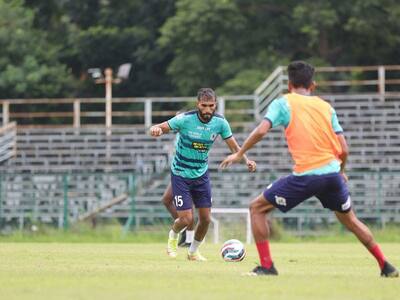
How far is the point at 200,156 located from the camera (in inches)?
701

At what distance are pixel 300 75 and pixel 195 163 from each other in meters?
4.89

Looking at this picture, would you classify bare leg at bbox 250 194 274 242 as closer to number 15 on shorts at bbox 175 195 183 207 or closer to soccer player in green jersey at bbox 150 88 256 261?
soccer player in green jersey at bbox 150 88 256 261

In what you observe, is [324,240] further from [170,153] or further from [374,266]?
[374,266]

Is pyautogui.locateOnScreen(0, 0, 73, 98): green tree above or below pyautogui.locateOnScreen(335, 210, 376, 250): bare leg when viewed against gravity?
below

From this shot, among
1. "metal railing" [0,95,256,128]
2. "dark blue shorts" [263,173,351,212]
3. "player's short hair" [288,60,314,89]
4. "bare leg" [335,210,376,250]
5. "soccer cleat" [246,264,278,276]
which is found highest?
"player's short hair" [288,60,314,89]

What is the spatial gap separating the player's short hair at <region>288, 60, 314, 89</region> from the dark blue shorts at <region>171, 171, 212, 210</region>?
4871 mm

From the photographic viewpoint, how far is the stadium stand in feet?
109

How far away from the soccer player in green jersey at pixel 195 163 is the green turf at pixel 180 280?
1.72ft

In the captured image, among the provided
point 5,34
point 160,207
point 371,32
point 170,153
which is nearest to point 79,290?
point 160,207

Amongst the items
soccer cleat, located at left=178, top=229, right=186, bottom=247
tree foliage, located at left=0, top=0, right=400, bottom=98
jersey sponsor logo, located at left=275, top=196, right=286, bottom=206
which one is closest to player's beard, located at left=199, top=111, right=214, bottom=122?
jersey sponsor logo, located at left=275, top=196, right=286, bottom=206

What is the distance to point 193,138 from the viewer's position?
695 inches

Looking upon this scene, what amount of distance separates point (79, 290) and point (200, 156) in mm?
6345

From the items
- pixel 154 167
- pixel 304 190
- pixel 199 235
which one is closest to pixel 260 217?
pixel 304 190

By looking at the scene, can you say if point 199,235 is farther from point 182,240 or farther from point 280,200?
point 182,240
